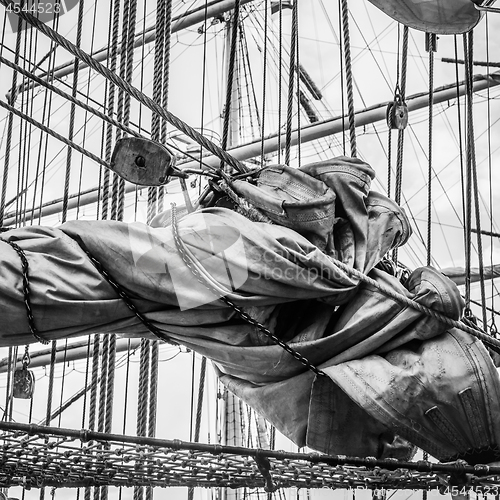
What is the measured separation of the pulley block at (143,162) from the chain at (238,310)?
0.14 m

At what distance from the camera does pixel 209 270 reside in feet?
6.26

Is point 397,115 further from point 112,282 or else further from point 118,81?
point 112,282

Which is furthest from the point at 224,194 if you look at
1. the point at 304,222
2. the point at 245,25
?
the point at 245,25

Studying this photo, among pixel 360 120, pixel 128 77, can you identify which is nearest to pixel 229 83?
pixel 128 77

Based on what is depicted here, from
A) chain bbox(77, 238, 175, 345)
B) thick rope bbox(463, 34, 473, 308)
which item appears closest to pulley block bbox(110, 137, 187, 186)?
chain bbox(77, 238, 175, 345)

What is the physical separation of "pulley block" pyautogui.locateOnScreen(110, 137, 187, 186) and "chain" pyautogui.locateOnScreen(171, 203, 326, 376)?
0.14 meters

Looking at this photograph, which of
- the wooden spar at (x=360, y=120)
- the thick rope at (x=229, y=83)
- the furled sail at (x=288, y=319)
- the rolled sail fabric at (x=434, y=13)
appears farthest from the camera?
the wooden spar at (x=360, y=120)

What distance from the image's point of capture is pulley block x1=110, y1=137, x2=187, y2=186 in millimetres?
2102

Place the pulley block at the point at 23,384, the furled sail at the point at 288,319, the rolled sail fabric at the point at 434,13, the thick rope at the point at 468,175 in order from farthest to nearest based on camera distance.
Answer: the pulley block at the point at 23,384 < the thick rope at the point at 468,175 < the rolled sail fabric at the point at 434,13 < the furled sail at the point at 288,319

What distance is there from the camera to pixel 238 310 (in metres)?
1.92

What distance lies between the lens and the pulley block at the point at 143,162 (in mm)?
2102

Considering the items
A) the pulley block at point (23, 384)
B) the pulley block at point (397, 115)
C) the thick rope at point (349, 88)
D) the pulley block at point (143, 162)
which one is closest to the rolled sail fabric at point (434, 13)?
the thick rope at point (349, 88)

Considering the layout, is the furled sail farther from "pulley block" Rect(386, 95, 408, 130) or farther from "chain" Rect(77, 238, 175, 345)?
"pulley block" Rect(386, 95, 408, 130)

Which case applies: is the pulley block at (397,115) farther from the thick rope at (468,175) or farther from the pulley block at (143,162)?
the pulley block at (143,162)
